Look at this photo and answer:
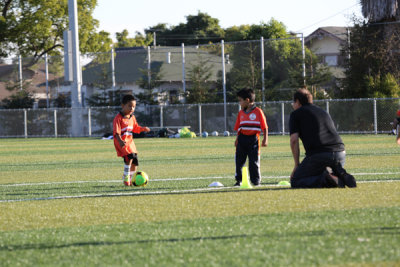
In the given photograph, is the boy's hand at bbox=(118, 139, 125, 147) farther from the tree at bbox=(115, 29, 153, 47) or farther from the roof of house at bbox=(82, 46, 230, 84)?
the tree at bbox=(115, 29, 153, 47)

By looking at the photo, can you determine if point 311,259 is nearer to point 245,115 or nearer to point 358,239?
point 358,239

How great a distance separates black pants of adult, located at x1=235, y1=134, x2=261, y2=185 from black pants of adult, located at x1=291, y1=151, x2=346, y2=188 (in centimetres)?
132

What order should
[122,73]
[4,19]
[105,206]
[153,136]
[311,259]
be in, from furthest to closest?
[122,73] < [4,19] < [153,136] < [105,206] < [311,259]

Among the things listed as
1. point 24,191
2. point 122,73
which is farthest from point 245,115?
point 122,73

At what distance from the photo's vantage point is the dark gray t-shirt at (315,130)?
9.27m

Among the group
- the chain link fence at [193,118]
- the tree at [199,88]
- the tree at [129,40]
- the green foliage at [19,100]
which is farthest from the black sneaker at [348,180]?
the tree at [129,40]

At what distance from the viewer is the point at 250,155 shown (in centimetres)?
1077

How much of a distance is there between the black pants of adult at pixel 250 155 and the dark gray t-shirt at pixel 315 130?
4.66ft

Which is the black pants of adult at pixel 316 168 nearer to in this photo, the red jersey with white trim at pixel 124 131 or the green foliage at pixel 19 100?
the red jersey with white trim at pixel 124 131

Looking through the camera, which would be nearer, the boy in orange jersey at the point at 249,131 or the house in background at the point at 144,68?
the boy in orange jersey at the point at 249,131

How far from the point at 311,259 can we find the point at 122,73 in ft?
166

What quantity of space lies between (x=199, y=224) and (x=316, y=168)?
Result: 131 inches

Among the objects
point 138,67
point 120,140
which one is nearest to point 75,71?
point 138,67

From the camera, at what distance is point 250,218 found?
6715 mm
